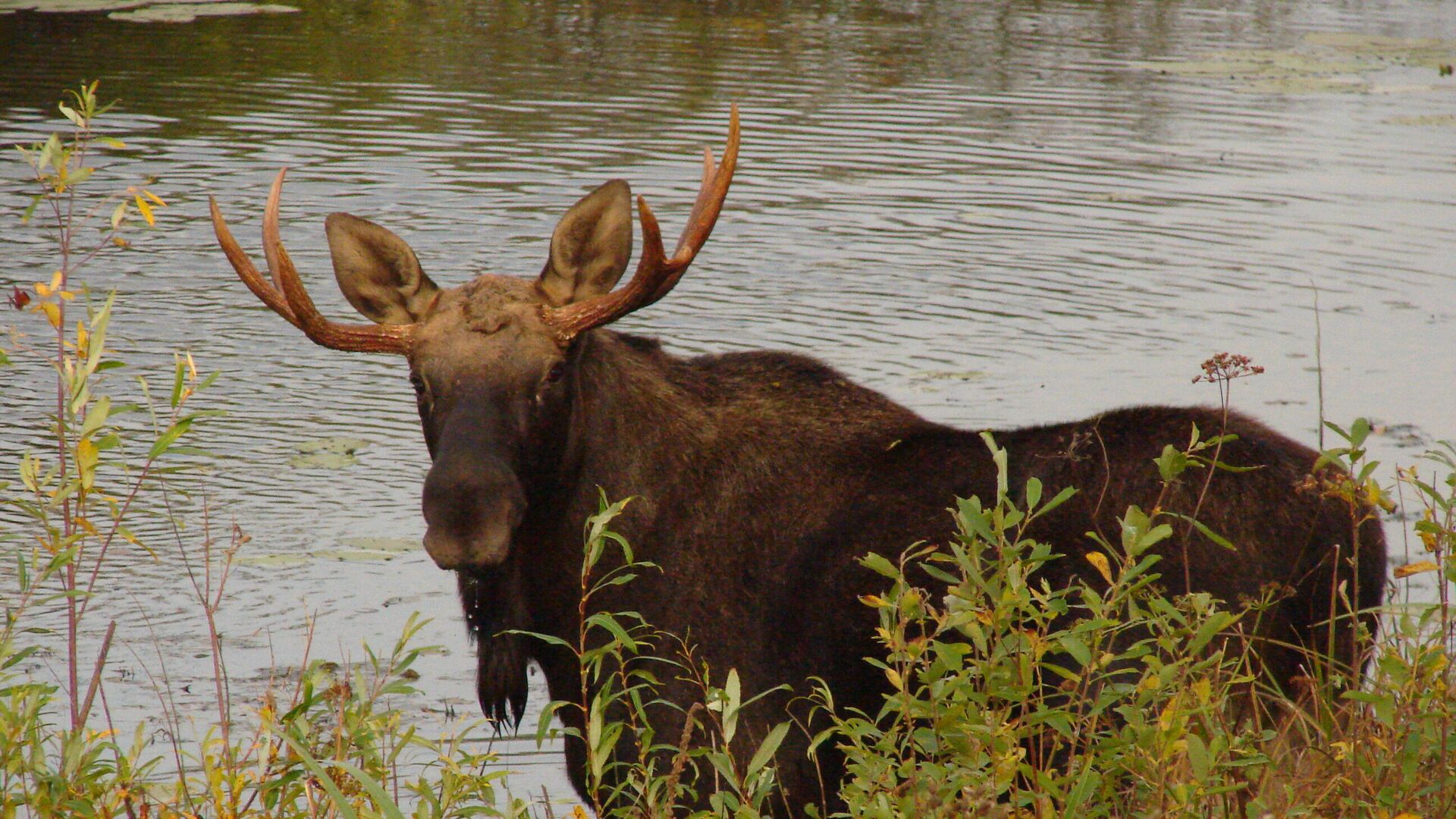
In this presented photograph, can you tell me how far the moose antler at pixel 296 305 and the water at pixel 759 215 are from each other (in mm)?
Result: 1646

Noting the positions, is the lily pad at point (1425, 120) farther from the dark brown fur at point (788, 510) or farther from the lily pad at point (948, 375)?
the dark brown fur at point (788, 510)

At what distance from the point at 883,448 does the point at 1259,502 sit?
1168 mm

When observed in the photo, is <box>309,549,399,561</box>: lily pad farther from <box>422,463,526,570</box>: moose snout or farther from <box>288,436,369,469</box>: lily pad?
<box>422,463,526,570</box>: moose snout

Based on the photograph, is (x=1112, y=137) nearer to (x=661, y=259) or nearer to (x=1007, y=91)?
(x=1007, y=91)

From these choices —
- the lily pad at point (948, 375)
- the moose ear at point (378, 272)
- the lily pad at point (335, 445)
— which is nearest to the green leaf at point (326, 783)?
the moose ear at point (378, 272)

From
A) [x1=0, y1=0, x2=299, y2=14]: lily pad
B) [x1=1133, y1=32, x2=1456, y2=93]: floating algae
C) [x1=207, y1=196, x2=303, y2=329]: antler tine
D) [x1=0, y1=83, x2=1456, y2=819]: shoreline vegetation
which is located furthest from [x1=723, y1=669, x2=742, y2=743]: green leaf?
[x1=0, y1=0, x2=299, y2=14]: lily pad

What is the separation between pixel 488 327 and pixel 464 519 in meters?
0.64

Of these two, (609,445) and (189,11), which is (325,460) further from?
(189,11)

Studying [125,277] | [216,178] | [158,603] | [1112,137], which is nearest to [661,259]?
[158,603]

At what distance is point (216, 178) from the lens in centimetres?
1351

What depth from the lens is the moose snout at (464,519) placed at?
4.14 meters

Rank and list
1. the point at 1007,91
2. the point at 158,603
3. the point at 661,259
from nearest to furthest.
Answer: the point at 661,259
the point at 158,603
the point at 1007,91

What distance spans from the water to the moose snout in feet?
5.28

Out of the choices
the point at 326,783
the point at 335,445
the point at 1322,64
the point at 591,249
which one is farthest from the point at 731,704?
the point at 1322,64
